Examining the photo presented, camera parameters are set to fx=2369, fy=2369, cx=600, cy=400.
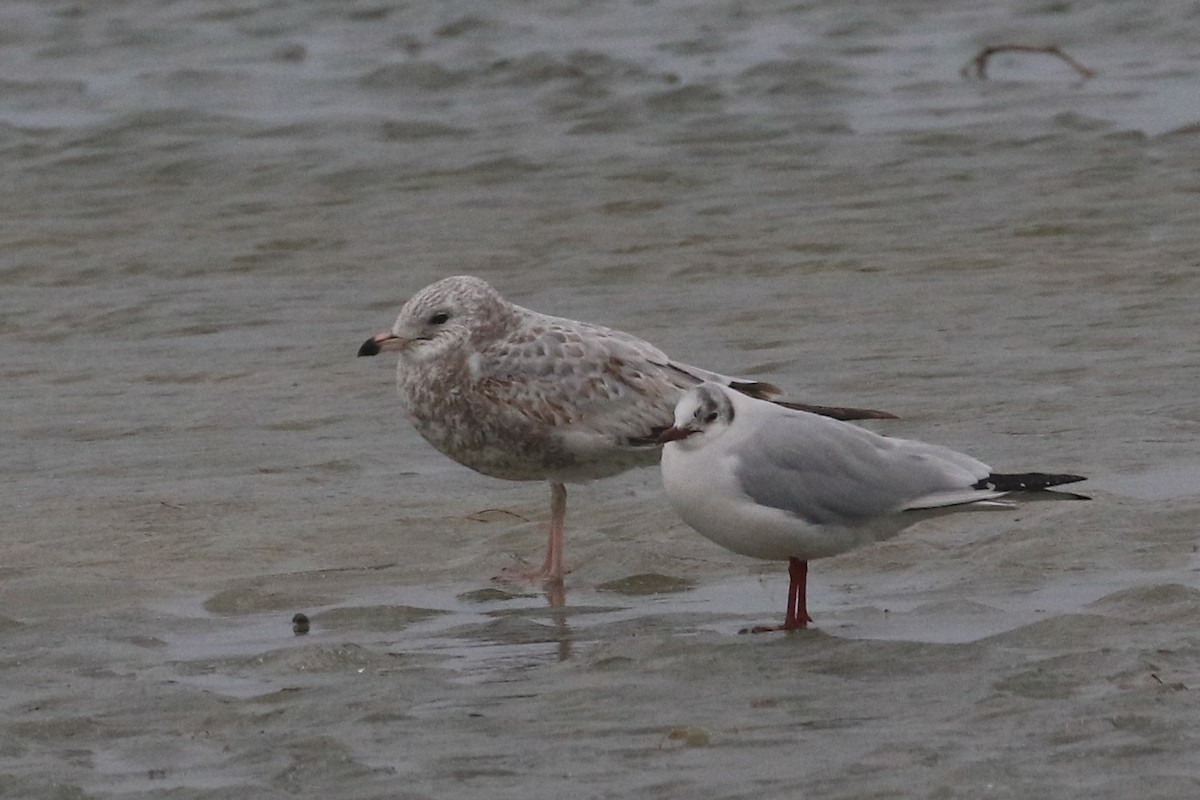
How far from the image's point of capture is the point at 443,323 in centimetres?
887

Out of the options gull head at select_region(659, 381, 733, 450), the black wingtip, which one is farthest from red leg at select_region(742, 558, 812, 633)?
the black wingtip

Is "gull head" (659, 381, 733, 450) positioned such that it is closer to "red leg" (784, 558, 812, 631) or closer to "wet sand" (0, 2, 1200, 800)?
"red leg" (784, 558, 812, 631)

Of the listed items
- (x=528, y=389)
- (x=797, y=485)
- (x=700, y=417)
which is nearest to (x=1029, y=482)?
(x=797, y=485)

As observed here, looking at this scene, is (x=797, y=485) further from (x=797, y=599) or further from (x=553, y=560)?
(x=553, y=560)

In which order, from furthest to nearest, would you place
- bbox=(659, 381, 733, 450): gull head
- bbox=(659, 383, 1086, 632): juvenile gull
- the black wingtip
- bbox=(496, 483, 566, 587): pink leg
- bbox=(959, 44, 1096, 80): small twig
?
1. bbox=(959, 44, 1096, 80): small twig
2. bbox=(496, 483, 566, 587): pink leg
3. bbox=(659, 381, 733, 450): gull head
4. bbox=(659, 383, 1086, 632): juvenile gull
5. the black wingtip

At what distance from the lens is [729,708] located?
20.5 feet

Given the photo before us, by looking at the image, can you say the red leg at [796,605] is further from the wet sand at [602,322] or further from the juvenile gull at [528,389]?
the juvenile gull at [528,389]

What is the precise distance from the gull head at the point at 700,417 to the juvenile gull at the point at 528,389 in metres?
1.16

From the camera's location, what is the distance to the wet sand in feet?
20.0

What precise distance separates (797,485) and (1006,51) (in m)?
12.5

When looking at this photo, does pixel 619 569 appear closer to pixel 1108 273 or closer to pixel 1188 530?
pixel 1188 530

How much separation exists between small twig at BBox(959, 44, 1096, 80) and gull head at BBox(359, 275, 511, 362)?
381 inches

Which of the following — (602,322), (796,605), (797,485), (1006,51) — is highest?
(797,485)

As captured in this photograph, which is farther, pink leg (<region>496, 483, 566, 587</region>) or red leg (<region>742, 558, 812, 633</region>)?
pink leg (<region>496, 483, 566, 587</region>)
